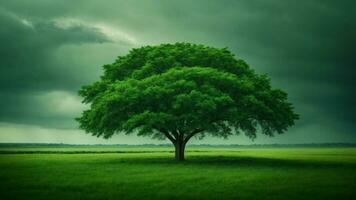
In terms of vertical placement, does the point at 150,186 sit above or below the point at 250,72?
below

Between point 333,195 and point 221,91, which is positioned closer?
point 333,195

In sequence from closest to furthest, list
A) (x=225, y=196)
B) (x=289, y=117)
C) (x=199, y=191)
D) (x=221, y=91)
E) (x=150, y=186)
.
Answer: (x=225, y=196)
(x=199, y=191)
(x=150, y=186)
(x=221, y=91)
(x=289, y=117)

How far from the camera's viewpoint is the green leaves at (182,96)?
4228 cm

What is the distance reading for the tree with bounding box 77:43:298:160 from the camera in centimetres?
4231

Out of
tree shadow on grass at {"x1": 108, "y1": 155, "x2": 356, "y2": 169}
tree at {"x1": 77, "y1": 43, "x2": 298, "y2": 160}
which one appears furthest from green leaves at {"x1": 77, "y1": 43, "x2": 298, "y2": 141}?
tree shadow on grass at {"x1": 108, "y1": 155, "x2": 356, "y2": 169}

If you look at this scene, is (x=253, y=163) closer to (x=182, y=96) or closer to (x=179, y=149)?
(x=179, y=149)

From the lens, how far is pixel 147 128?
1670 inches

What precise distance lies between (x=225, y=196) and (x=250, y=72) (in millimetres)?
32911

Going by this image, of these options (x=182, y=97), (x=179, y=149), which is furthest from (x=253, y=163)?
(x=182, y=97)

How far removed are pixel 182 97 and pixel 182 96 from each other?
138 millimetres

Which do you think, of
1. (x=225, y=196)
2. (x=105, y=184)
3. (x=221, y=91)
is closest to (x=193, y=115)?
(x=221, y=91)

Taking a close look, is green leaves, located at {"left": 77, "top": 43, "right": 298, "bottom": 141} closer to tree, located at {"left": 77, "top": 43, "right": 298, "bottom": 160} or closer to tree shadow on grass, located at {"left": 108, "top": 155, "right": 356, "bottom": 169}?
tree, located at {"left": 77, "top": 43, "right": 298, "bottom": 160}

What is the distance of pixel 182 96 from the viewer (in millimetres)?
40812

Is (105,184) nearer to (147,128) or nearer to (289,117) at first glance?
(147,128)
